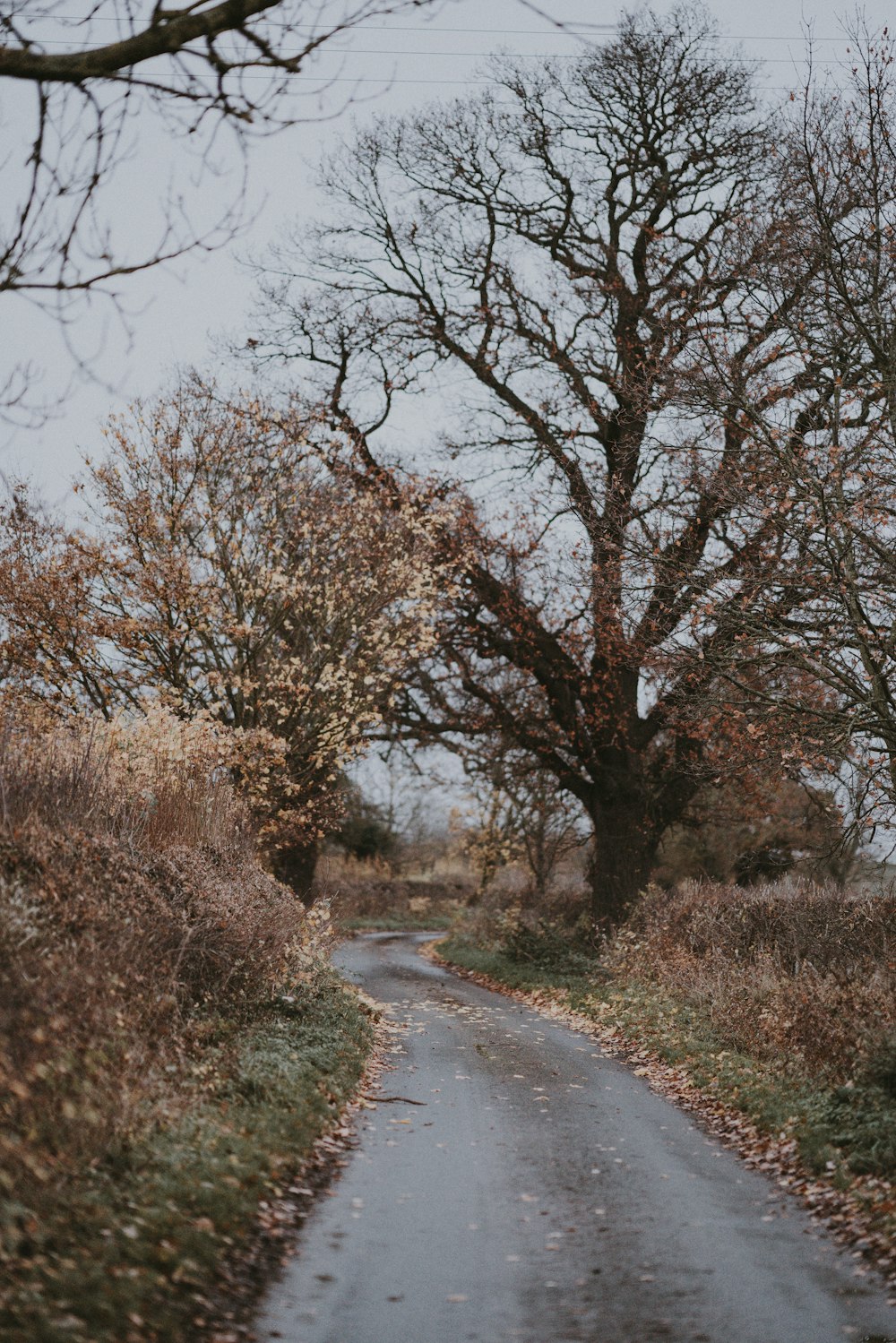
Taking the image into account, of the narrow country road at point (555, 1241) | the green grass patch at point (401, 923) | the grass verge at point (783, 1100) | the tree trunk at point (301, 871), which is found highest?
the tree trunk at point (301, 871)

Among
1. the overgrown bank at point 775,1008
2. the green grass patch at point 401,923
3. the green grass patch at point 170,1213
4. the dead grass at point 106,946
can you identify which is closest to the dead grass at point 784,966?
the overgrown bank at point 775,1008

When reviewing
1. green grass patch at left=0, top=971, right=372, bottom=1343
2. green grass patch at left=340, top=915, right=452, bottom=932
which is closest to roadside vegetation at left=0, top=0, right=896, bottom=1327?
green grass patch at left=0, top=971, right=372, bottom=1343

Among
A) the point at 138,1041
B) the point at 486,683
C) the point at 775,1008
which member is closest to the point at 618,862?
the point at 486,683

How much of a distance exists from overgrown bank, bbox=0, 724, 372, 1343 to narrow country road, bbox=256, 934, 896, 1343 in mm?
510

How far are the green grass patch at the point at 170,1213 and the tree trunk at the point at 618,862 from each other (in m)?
12.0

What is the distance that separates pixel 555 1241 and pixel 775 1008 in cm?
519

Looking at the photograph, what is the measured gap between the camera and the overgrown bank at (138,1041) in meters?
4.62

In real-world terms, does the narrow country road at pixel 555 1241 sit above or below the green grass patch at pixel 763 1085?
below

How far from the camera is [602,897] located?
65.6 feet

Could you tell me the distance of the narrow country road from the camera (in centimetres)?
491

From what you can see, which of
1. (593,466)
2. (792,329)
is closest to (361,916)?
→ (593,466)

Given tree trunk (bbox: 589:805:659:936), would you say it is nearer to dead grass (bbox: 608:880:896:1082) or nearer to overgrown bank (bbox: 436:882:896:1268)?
overgrown bank (bbox: 436:882:896:1268)

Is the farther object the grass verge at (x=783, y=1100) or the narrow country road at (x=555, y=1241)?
the grass verge at (x=783, y=1100)

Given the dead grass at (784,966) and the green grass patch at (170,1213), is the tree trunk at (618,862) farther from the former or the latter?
the green grass patch at (170,1213)
